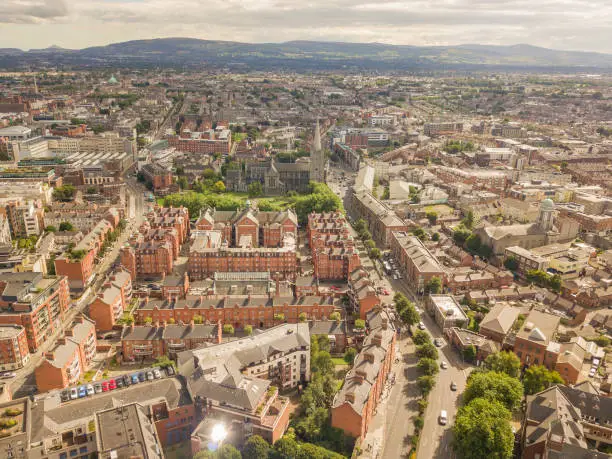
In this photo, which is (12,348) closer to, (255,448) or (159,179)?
(255,448)

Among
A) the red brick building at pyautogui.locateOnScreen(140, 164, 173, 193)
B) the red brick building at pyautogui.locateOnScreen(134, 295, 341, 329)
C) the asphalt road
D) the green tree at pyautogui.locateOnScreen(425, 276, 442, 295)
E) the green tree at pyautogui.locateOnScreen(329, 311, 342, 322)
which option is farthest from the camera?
the red brick building at pyautogui.locateOnScreen(140, 164, 173, 193)

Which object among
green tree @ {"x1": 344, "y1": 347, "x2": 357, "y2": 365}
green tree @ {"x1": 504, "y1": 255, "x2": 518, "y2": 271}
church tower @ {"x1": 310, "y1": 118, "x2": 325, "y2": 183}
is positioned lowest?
green tree @ {"x1": 344, "y1": 347, "x2": 357, "y2": 365}

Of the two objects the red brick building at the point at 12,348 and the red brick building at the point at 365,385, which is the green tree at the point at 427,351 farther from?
the red brick building at the point at 12,348

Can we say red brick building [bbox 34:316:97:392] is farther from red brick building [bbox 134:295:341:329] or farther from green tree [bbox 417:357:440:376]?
green tree [bbox 417:357:440:376]

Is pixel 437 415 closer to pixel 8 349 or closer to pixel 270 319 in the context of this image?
pixel 270 319

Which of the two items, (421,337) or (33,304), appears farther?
(421,337)

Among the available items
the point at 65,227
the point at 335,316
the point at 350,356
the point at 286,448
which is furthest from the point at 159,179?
the point at 286,448

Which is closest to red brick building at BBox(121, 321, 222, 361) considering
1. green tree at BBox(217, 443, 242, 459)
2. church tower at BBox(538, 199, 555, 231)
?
green tree at BBox(217, 443, 242, 459)
